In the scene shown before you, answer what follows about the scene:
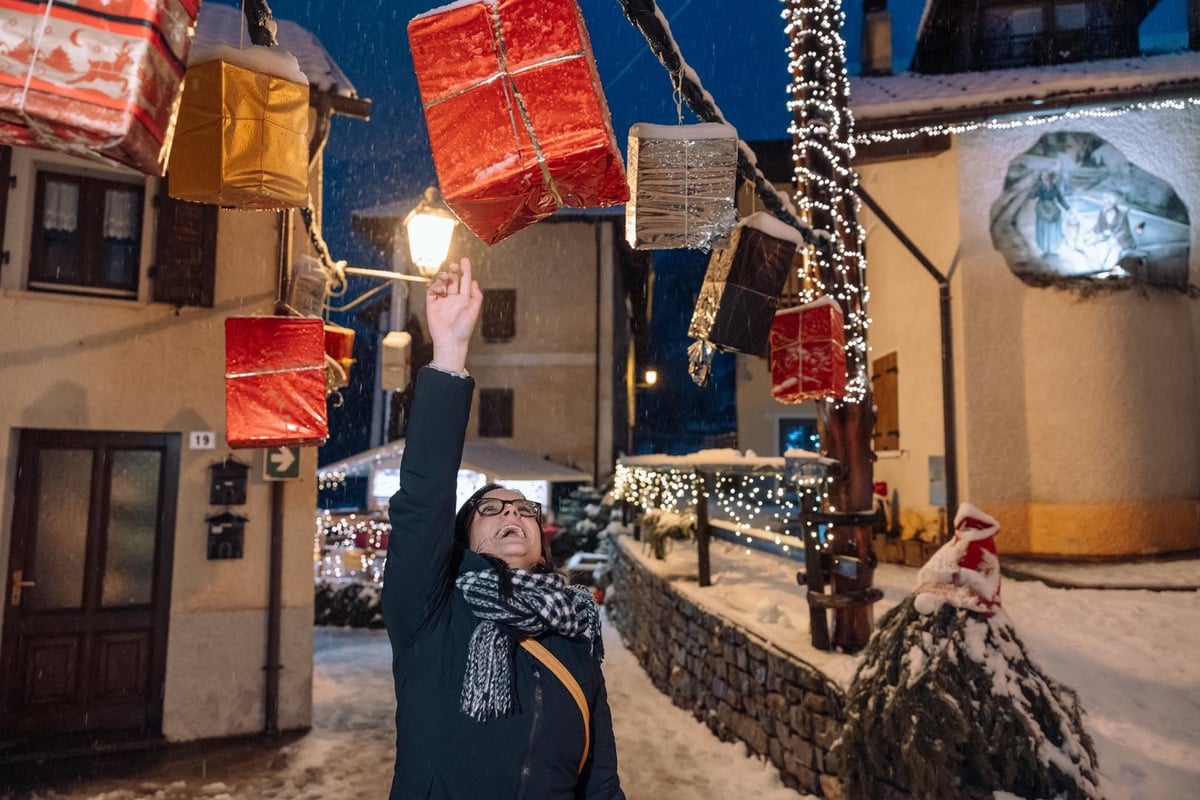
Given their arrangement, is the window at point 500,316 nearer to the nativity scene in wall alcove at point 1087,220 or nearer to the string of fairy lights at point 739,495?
the string of fairy lights at point 739,495

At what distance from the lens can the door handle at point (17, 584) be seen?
6.41 metres

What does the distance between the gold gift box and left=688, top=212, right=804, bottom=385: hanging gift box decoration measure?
87.5 inches

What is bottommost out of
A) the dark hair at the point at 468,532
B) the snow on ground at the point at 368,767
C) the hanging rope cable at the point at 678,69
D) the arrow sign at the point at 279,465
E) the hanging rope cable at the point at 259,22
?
the snow on ground at the point at 368,767

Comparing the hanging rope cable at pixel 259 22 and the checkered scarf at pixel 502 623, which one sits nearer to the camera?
the checkered scarf at pixel 502 623

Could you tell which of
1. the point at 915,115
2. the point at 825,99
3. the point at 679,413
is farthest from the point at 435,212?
the point at 679,413

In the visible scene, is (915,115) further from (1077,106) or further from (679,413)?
(679,413)

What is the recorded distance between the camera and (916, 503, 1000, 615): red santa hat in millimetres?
4266

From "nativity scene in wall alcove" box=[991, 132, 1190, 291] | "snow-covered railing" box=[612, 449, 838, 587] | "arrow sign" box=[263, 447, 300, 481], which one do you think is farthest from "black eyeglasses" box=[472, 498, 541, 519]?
"nativity scene in wall alcove" box=[991, 132, 1190, 291]

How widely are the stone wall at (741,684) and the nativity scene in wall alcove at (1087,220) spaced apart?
20.7 feet

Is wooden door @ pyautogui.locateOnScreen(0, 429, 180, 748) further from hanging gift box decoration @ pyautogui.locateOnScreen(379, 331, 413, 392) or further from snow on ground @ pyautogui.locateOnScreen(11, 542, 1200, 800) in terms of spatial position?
hanging gift box decoration @ pyautogui.locateOnScreen(379, 331, 413, 392)

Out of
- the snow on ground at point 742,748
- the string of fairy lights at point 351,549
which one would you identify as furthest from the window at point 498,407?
the snow on ground at point 742,748

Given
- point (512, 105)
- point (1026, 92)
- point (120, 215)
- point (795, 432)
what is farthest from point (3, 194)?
point (795, 432)

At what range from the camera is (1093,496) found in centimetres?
909

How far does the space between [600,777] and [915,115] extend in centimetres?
1001
